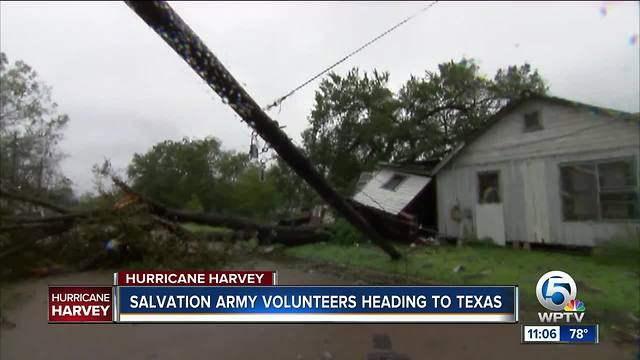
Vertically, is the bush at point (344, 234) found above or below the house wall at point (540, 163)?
below

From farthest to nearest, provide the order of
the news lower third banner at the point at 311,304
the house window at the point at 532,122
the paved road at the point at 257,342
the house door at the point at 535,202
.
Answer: the house window at the point at 532,122
the house door at the point at 535,202
the paved road at the point at 257,342
the news lower third banner at the point at 311,304

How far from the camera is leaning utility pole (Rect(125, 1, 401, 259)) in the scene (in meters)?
3.24

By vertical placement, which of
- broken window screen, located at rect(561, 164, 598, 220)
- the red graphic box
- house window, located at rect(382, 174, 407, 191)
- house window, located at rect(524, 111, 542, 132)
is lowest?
the red graphic box

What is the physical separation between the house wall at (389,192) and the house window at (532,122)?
3.29m

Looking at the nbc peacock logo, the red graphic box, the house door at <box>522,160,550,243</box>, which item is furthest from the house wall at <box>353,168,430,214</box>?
the red graphic box

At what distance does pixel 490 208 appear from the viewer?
38.4ft

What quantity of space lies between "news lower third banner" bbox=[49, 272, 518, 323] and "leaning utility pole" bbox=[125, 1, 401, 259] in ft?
5.35

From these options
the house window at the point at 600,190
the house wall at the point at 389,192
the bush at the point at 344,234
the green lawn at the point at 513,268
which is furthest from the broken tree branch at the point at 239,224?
the house window at the point at 600,190

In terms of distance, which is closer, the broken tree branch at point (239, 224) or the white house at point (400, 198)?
the broken tree branch at point (239, 224)

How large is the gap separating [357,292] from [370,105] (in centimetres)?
426

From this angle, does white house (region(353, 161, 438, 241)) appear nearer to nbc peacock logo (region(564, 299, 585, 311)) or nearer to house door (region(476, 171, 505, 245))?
house door (region(476, 171, 505, 245))

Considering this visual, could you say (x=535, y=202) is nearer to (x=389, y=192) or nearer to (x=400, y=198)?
(x=400, y=198)

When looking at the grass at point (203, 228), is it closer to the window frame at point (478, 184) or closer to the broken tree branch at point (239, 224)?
the broken tree branch at point (239, 224)

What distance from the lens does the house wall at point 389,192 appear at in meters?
13.6
